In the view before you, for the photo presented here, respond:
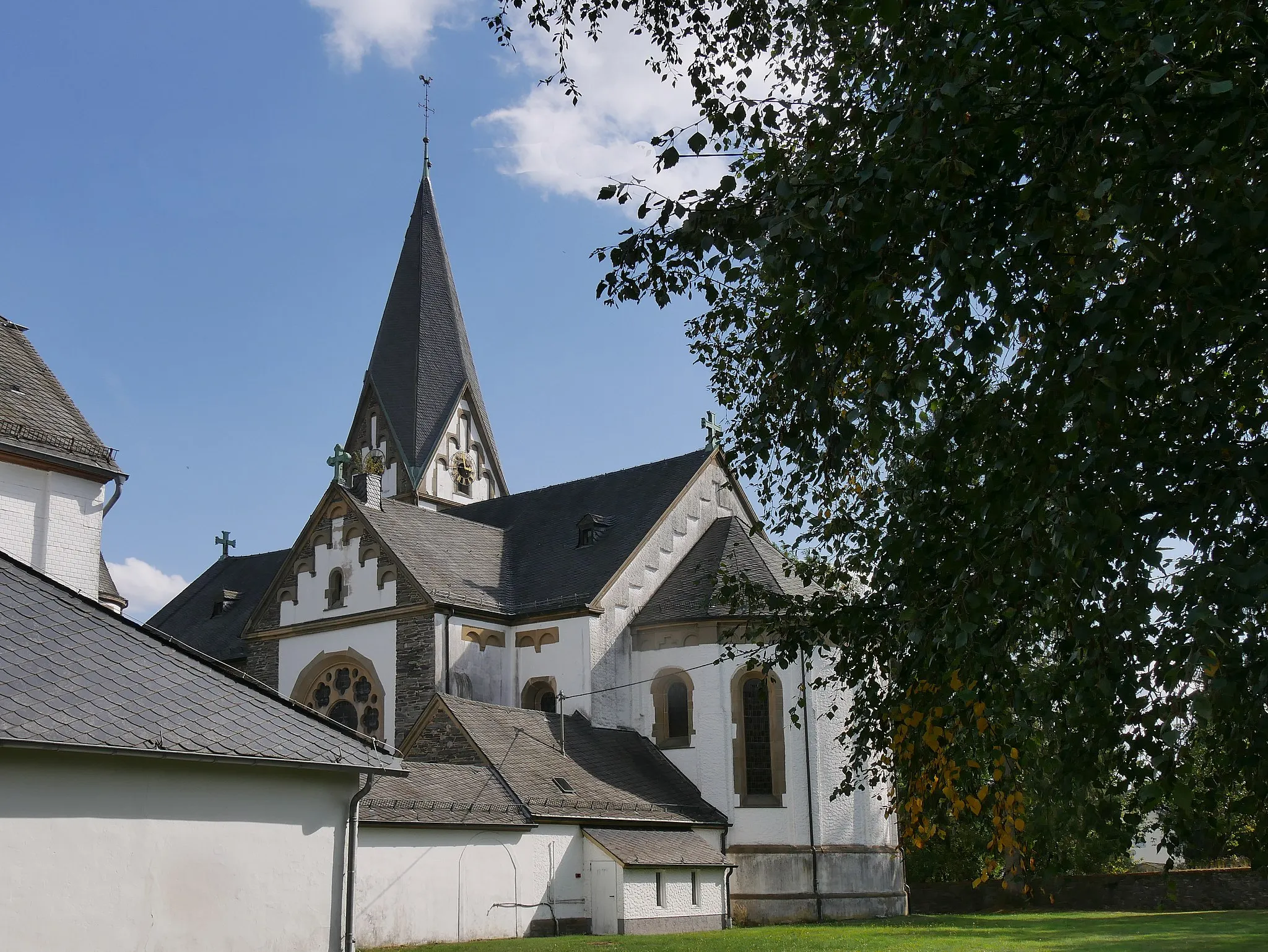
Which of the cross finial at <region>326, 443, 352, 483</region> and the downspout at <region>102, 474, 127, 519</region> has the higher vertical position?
the cross finial at <region>326, 443, 352, 483</region>

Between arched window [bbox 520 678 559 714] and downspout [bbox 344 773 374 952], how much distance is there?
59.1 ft

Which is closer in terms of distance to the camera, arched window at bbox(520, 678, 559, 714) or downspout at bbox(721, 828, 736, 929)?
downspout at bbox(721, 828, 736, 929)

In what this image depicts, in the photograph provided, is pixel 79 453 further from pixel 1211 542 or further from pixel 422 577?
pixel 1211 542

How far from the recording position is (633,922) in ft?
76.6

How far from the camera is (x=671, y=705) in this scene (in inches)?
1169

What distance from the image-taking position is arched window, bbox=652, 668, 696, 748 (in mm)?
29250

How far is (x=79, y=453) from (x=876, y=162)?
657 inches

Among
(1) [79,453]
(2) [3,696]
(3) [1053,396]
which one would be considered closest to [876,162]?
(3) [1053,396]

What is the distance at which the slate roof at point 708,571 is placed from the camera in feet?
95.8

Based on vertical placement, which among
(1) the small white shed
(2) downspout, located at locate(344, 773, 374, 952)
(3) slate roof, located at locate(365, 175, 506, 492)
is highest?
(3) slate roof, located at locate(365, 175, 506, 492)

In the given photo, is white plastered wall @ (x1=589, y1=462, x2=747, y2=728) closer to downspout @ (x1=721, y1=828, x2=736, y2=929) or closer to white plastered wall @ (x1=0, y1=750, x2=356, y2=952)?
downspout @ (x1=721, y1=828, x2=736, y2=929)

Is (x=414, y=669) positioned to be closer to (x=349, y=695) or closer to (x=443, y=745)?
(x=349, y=695)

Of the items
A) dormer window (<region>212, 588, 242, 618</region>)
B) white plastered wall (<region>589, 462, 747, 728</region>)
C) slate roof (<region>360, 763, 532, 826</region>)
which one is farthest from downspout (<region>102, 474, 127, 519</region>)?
dormer window (<region>212, 588, 242, 618</region>)

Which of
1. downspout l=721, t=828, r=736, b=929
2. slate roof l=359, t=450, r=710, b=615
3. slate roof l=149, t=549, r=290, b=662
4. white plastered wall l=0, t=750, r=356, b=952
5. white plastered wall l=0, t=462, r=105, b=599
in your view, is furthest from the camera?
slate roof l=149, t=549, r=290, b=662
